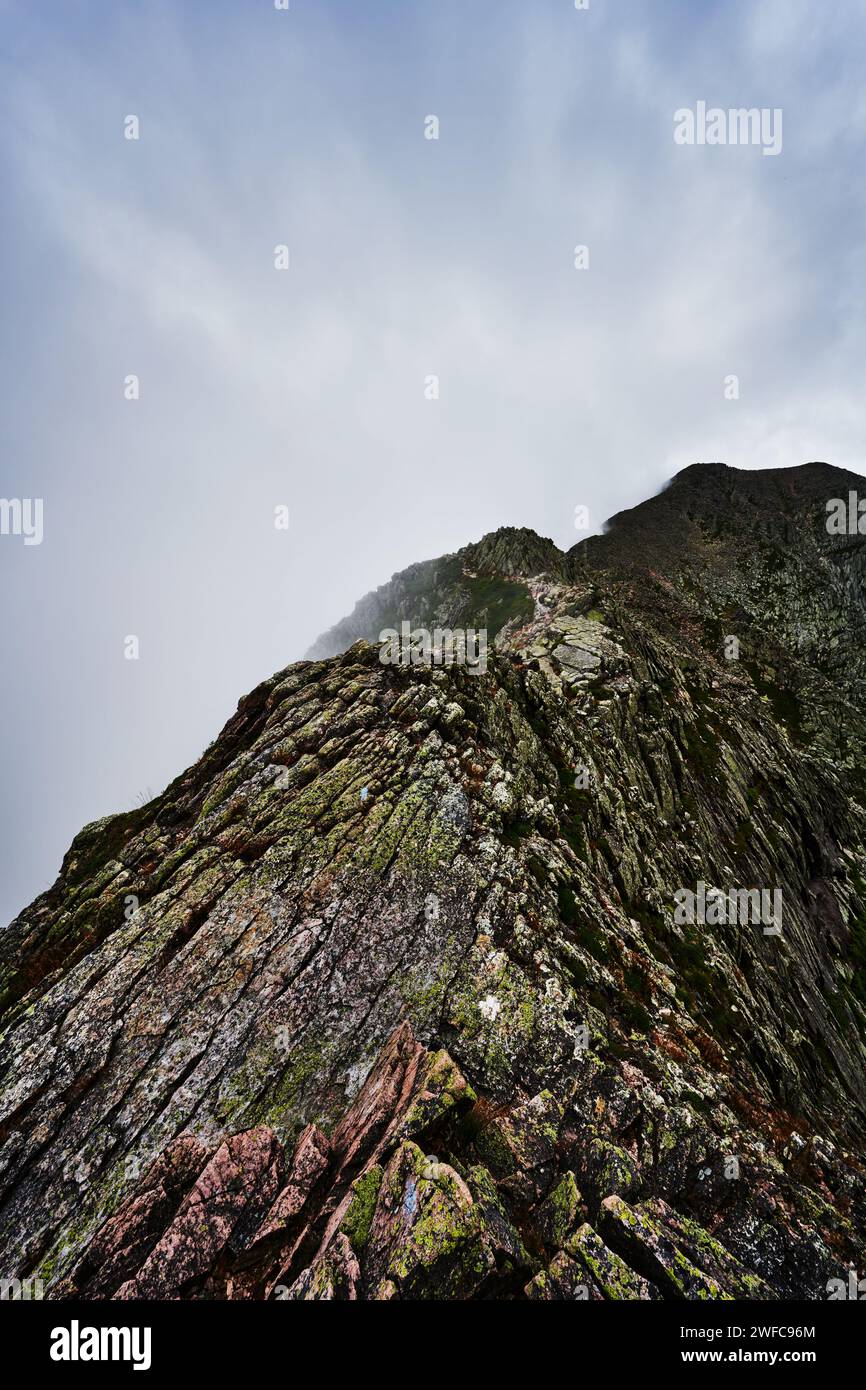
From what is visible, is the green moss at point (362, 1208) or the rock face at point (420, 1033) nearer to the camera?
the green moss at point (362, 1208)

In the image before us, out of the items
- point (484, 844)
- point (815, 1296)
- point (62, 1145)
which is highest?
point (484, 844)

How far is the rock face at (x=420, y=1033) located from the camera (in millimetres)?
9867

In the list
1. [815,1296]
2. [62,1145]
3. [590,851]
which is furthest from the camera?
[590,851]

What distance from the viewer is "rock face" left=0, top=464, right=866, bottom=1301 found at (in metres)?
9.87

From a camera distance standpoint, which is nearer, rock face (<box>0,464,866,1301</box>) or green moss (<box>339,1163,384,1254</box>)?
green moss (<box>339,1163,384,1254</box>)

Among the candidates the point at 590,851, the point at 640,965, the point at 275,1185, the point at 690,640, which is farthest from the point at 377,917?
the point at 690,640

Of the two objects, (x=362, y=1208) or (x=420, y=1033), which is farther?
(x=420, y=1033)

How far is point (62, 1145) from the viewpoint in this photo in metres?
12.7

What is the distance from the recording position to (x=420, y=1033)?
13.6m

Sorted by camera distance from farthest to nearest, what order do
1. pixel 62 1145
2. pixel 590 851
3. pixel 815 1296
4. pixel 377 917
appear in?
pixel 590 851 < pixel 377 917 < pixel 62 1145 < pixel 815 1296

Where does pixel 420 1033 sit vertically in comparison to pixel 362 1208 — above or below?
above
